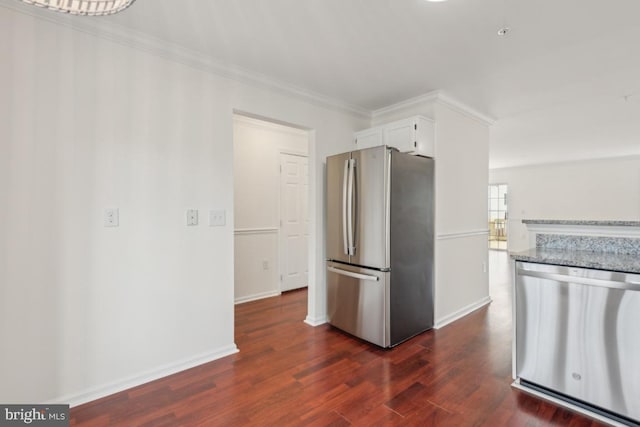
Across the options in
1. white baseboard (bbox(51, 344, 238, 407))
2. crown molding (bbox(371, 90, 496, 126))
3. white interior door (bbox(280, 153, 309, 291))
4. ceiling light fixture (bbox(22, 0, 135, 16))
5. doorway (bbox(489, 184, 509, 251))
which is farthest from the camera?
doorway (bbox(489, 184, 509, 251))

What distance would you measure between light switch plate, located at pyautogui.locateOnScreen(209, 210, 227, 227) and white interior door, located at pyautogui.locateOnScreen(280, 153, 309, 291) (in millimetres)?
1965

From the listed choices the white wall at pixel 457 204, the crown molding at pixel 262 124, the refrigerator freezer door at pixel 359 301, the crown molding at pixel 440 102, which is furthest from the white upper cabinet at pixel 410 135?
the refrigerator freezer door at pixel 359 301

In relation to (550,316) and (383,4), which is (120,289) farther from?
(550,316)

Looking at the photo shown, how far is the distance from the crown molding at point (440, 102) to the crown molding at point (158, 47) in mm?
875

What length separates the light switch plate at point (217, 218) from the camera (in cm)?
253

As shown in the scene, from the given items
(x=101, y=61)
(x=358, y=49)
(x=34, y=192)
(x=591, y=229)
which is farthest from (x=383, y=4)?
(x=34, y=192)

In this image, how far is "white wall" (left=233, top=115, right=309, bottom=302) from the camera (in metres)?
4.09

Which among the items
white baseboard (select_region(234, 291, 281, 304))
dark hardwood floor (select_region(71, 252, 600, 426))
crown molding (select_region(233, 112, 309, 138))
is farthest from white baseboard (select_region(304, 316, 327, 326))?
crown molding (select_region(233, 112, 309, 138))

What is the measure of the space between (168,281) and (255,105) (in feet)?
5.55

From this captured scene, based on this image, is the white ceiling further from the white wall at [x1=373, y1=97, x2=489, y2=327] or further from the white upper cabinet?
the white upper cabinet

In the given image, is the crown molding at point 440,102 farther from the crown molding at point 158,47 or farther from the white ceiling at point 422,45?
the crown molding at point 158,47

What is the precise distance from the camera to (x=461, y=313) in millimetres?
3584

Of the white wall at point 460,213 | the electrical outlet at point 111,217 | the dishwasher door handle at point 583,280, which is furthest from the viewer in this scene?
the white wall at point 460,213

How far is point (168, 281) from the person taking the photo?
2312 mm
